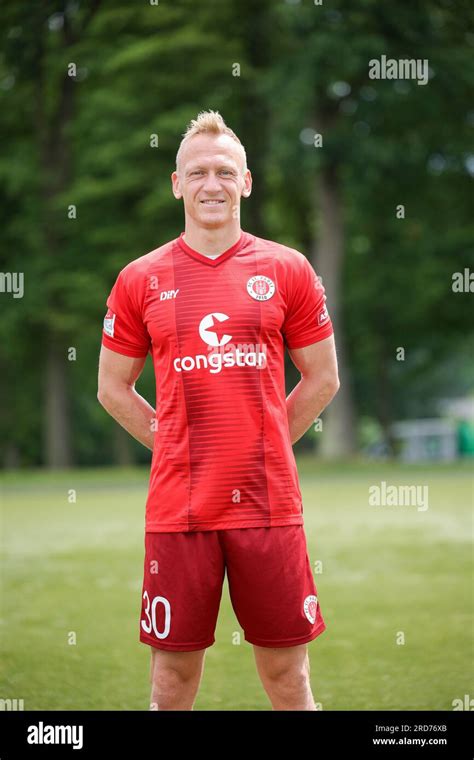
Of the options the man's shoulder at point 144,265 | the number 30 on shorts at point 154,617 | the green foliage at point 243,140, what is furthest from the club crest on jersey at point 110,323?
the green foliage at point 243,140

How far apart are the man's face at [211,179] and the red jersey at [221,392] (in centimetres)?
13

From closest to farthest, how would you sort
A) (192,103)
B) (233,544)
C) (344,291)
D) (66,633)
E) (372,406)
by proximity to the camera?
(233,544), (66,633), (192,103), (344,291), (372,406)

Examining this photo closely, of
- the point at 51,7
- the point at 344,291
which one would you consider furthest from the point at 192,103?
the point at 51,7

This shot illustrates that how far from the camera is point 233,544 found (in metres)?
3.40

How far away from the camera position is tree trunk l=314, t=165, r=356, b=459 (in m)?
26.6

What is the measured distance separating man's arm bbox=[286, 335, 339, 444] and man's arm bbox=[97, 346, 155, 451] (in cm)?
52

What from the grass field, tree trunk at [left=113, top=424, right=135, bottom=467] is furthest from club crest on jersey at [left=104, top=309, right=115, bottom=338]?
tree trunk at [left=113, top=424, right=135, bottom=467]

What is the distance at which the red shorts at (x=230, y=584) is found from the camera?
134 inches

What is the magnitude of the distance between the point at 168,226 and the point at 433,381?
28029mm

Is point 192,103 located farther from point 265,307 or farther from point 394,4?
point 265,307

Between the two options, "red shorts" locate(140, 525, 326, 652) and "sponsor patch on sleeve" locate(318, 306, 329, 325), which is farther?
"sponsor patch on sleeve" locate(318, 306, 329, 325)

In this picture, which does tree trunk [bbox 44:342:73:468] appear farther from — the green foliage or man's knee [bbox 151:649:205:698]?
man's knee [bbox 151:649:205:698]

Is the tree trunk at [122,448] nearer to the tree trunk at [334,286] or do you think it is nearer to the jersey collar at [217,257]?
the tree trunk at [334,286]

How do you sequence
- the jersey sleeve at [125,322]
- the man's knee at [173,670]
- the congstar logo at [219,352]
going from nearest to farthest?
the congstar logo at [219,352]
the man's knee at [173,670]
the jersey sleeve at [125,322]
